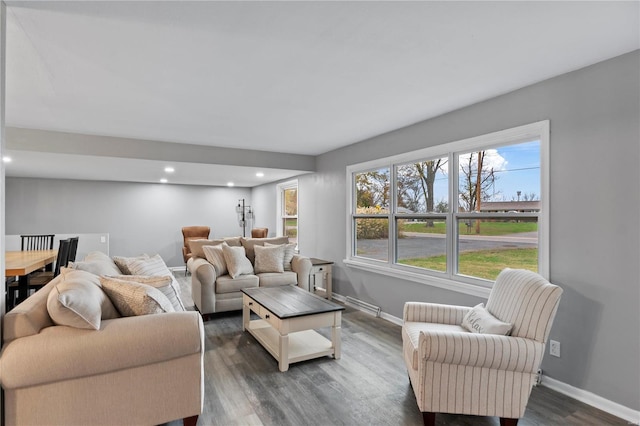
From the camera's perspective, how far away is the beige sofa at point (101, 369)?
170 centimetres

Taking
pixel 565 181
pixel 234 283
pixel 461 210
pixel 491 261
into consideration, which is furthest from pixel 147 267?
pixel 565 181

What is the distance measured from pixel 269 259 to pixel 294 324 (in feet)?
6.72

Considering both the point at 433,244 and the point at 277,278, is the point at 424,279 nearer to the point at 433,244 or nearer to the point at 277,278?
the point at 433,244

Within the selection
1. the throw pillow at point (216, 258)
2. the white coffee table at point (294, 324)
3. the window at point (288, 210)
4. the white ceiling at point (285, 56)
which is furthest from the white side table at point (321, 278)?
the white ceiling at point (285, 56)

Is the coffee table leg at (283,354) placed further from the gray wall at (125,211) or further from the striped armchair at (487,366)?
the gray wall at (125,211)

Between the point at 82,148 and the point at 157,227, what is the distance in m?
3.83

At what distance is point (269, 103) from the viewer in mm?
3227

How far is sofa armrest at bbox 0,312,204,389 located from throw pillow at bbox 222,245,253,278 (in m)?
2.41

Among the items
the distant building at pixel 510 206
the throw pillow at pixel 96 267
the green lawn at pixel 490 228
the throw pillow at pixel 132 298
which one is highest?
the distant building at pixel 510 206

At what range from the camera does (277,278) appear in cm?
474

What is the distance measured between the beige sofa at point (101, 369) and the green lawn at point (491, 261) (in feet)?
8.60

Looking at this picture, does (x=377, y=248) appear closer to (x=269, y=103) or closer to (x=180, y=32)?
(x=269, y=103)

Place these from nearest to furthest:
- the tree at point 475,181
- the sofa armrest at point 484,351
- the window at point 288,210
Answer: the sofa armrest at point 484,351 < the tree at point 475,181 < the window at point 288,210

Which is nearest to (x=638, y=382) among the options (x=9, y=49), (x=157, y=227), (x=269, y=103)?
(x=269, y=103)
